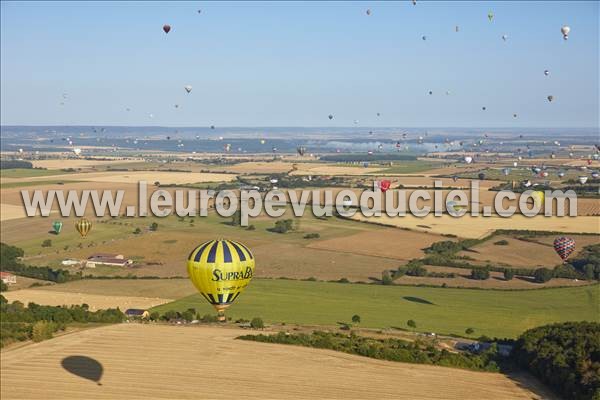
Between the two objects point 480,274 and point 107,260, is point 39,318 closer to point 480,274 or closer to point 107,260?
point 107,260

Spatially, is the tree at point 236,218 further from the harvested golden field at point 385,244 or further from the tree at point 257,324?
the tree at point 257,324

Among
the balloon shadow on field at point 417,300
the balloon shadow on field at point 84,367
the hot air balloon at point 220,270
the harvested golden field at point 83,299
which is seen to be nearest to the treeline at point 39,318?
the harvested golden field at point 83,299

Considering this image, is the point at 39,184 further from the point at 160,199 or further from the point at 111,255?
the point at 111,255

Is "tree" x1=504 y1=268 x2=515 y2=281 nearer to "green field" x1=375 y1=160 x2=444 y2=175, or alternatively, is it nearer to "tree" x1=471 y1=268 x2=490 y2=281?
"tree" x1=471 y1=268 x2=490 y2=281

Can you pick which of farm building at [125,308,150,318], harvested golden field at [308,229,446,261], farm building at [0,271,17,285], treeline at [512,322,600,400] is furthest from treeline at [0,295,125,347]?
harvested golden field at [308,229,446,261]

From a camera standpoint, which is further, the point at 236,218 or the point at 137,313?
the point at 236,218

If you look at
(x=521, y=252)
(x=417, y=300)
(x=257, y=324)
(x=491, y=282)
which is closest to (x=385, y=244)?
(x=521, y=252)
